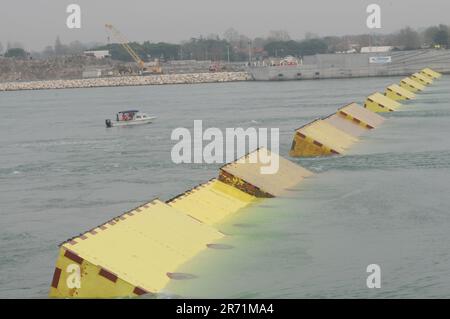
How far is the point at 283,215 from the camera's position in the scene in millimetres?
24016

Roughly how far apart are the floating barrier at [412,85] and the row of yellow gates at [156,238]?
65491mm

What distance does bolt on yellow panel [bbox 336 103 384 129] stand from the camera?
52656mm

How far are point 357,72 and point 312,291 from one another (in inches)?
6016

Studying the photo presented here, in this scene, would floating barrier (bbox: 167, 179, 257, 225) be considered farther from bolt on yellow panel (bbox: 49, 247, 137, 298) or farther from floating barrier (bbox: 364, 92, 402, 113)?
floating barrier (bbox: 364, 92, 402, 113)

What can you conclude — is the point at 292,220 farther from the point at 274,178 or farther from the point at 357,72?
the point at 357,72

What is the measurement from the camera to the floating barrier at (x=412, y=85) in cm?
9550

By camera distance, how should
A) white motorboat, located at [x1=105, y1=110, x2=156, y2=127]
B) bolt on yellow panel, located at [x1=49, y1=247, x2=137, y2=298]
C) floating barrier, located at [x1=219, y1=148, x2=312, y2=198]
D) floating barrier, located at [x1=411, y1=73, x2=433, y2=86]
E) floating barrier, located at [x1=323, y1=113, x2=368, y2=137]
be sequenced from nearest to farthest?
bolt on yellow panel, located at [x1=49, y1=247, x2=137, y2=298], floating barrier, located at [x1=219, y1=148, x2=312, y2=198], floating barrier, located at [x1=323, y1=113, x2=368, y2=137], white motorboat, located at [x1=105, y1=110, x2=156, y2=127], floating barrier, located at [x1=411, y1=73, x2=433, y2=86]

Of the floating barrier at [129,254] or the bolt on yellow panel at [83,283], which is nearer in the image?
the bolt on yellow panel at [83,283]

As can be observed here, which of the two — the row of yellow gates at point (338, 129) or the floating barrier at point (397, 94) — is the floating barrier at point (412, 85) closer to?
the floating barrier at point (397, 94)

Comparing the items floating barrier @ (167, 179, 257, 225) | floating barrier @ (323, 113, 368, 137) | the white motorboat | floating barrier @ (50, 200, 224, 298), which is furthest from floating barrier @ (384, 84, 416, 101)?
floating barrier @ (50, 200, 224, 298)

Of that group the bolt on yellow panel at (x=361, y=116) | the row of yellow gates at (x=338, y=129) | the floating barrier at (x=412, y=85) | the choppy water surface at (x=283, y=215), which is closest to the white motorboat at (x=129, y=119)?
the choppy water surface at (x=283, y=215)

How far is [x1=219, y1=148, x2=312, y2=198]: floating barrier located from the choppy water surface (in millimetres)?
591

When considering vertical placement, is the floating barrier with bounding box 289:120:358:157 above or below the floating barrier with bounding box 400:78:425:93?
above
